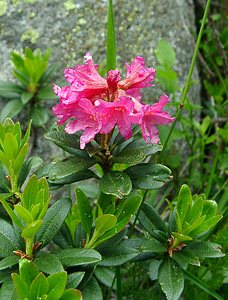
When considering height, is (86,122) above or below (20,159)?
above

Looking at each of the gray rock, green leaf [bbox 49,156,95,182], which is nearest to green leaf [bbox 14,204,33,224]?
green leaf [bbox 49,156,95,182]

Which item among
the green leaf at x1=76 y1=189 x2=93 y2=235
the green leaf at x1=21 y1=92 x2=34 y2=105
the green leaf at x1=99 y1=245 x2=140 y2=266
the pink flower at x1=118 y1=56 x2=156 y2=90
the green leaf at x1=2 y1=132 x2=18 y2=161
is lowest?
the green leaf at x1=99 y1=245 x2=140 y2=266

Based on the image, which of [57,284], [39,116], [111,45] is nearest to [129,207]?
[57,284]

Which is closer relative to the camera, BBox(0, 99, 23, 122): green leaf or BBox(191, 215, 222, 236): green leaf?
BBox(191, 215, 222, 236): green leaf

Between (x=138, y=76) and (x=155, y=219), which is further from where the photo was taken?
(x=155, y=219)

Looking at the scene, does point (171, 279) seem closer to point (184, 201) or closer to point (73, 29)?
point (184, 201)

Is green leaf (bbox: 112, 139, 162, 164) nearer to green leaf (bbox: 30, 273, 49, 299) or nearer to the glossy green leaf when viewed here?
the glossy green leaf

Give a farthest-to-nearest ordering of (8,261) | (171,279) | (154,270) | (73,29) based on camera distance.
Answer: (73,29) → (154,270) → (171,279) → (8,261)
